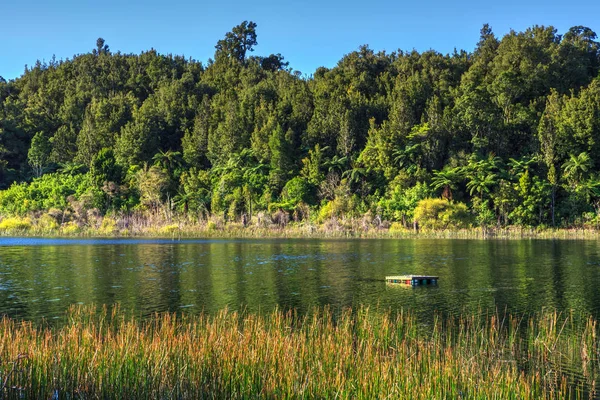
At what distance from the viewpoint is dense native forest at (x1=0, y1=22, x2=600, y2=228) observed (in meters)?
62.0

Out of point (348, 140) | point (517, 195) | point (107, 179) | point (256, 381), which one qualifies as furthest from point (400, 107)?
point (256, 381)

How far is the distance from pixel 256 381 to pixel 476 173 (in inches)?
2258

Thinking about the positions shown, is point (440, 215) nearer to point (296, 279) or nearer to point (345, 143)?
point (345, 143)

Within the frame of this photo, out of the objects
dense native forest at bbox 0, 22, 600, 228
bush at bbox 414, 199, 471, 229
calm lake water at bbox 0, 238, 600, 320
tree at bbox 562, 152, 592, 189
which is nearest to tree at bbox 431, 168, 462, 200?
dense native forest at bbox 0, 22, 600, 228

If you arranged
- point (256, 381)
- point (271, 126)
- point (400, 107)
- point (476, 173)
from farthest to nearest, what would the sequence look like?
1. point (271, 126)
2. point (400, 107)
3. point (476, 173)
4. point (256, 381)

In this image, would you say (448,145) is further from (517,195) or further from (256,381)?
(256,381)

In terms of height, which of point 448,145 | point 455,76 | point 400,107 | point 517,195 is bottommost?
point 517,195

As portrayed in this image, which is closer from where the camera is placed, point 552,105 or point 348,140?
point 552,105

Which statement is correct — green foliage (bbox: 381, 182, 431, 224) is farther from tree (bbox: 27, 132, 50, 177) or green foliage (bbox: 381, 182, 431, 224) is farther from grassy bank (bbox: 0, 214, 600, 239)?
tree (bbox: 27, 132, 50, 177)

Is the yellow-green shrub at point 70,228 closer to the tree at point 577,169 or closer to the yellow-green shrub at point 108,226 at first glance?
the yellow-green shrub at point 108,226

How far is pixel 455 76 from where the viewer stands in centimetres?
7969

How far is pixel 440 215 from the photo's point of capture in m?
58.0

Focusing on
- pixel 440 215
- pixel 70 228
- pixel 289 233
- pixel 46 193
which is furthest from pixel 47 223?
pixel 440 215

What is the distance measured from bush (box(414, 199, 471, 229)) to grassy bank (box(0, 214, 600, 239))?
82 cm
